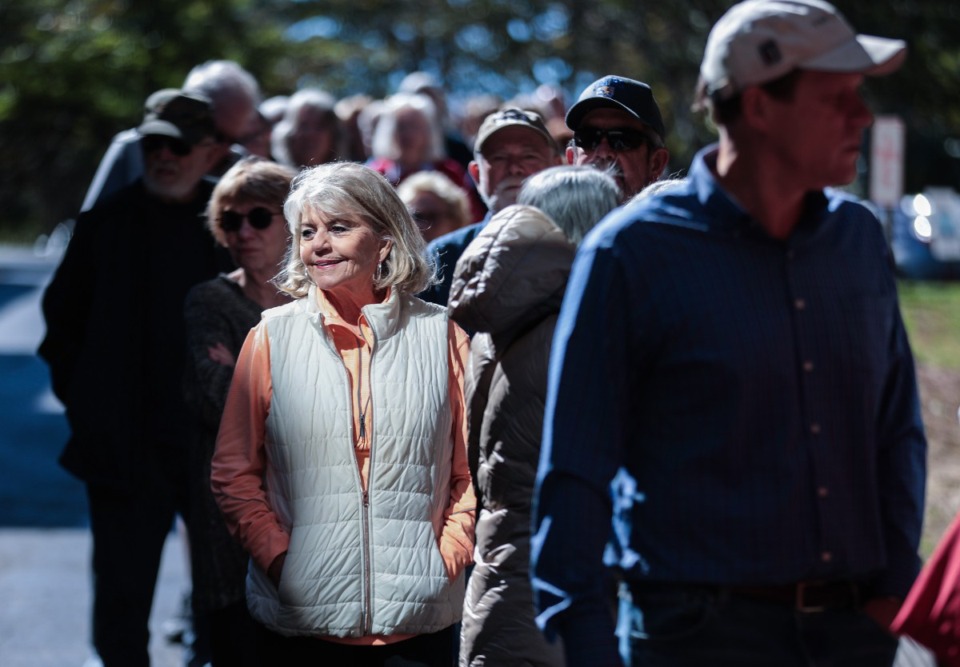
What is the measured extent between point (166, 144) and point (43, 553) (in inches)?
163

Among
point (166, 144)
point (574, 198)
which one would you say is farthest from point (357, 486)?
point (166, 144)

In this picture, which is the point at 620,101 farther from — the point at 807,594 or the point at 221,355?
the point at 807,594

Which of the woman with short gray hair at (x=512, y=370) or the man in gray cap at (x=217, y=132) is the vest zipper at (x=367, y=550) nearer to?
the woman with short gray hair at (x=512, y=370)

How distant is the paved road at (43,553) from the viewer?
756 cm

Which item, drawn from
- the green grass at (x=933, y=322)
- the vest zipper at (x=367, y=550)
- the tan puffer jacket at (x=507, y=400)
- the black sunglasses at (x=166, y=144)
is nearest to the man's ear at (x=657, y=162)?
the tan puffer jacket at (x=507, y=400)

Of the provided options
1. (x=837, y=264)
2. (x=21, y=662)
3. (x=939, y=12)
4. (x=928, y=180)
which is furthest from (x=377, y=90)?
(x=837, y=264)

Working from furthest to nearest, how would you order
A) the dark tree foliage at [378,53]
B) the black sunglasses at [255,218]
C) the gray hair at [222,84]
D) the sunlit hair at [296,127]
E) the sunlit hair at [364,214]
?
the dark tree foliage at [378,53]
the sunlit hair at [296,127]
the gray hair at [222,84]
the black sunglasses at [255,218]
the sunlit hair at [364,214]

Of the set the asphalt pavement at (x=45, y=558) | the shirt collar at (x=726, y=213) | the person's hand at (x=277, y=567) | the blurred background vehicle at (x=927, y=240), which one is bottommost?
the blurred background vehicle at (x=927, y=240)

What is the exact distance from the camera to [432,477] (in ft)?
14.0

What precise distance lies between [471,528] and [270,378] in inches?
24.9

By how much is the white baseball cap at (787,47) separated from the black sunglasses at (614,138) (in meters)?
2.06

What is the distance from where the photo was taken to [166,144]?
624 centimetres

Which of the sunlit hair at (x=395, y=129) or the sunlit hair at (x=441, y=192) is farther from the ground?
the sunlit hair at (x=395, y=129)

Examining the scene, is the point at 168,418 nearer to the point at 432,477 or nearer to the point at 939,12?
the point at 432,477
